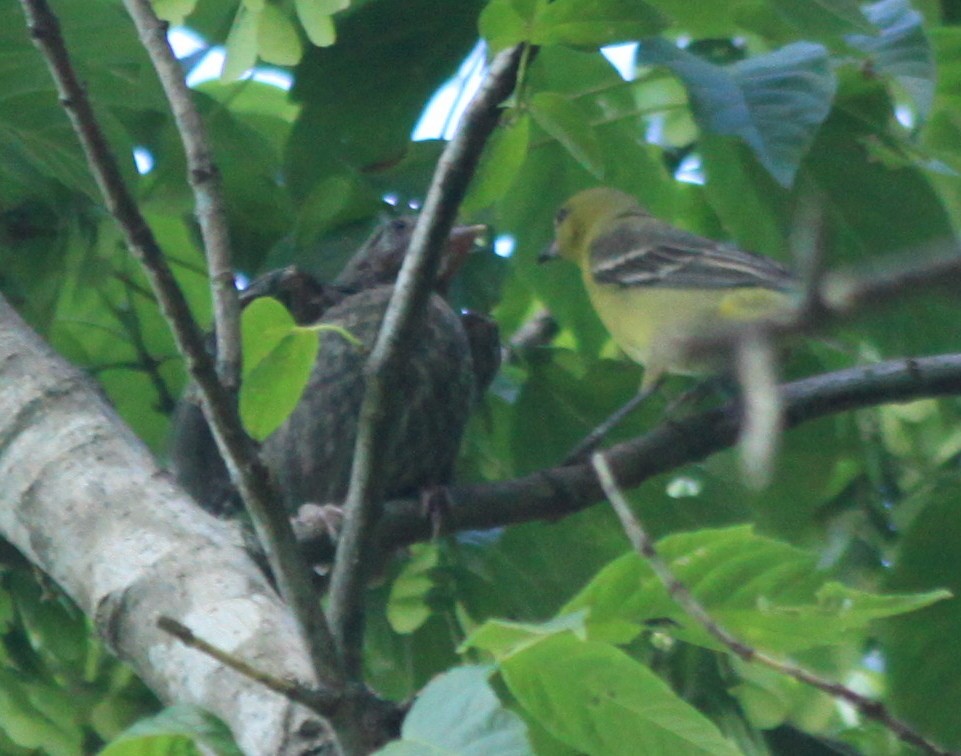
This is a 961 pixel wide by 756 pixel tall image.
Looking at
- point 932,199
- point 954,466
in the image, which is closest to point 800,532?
point 954,466

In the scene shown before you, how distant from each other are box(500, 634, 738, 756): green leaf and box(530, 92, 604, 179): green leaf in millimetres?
739

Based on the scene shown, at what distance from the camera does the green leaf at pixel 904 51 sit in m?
1.96

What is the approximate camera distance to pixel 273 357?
136 cm

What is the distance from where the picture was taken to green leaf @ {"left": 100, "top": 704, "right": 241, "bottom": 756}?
4.03 feet

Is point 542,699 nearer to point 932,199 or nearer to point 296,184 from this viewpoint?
point 932,199

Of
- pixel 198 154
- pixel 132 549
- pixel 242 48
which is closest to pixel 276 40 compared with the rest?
pixel 242 48

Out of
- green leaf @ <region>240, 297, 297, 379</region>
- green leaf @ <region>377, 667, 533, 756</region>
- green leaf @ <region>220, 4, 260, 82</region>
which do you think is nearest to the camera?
green leaf @ <region>377, 667, 533, 756</region>

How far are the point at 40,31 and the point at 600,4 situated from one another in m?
0.61

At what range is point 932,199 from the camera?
7.85ft

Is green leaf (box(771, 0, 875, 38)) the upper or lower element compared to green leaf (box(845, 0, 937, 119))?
upper

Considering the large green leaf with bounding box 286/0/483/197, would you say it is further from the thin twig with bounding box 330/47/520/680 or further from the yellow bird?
the thin twig with bounding box 330/47/520/680

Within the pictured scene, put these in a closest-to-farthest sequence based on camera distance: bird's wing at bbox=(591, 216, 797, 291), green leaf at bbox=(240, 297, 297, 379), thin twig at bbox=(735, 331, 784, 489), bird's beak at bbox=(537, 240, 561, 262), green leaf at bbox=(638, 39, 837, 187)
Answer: thin twig at bbox=(735, 331, 784, 489) < green leaf at bbox=(240, 297, 297, 379) < green leaf at bbox=(638, 39, 837, 187) < bird's beak at bbox=(537, 240, 561, 262) < bird's wing at bbox=(591, 216, 797, 291)

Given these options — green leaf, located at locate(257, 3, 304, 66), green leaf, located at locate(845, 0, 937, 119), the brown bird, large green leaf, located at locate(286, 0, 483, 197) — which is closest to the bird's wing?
the brown bird

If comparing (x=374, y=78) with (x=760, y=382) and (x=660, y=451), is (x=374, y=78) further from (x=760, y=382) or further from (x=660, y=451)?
(x=760, y=382)
